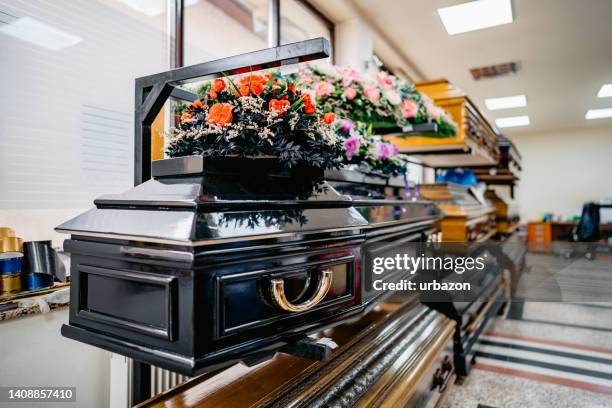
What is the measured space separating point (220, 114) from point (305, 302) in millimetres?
445

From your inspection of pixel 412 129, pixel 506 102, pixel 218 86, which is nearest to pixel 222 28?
pixel 412 129

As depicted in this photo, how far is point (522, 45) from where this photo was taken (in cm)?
453

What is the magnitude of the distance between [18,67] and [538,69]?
6100 millimetres

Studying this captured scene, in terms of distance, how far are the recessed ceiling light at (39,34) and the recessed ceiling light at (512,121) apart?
924 cm

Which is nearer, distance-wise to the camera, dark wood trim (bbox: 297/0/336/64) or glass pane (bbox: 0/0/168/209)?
glass pane (bbox: 0/0/168/209)

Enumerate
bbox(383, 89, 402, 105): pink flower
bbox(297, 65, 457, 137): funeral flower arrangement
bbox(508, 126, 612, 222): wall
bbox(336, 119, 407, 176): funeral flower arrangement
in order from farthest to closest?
bbox(508, 126, 612, 222): wall → bbox(383, 89, 402, 105): pink flower → bbox(297, 65, 457, 137): funeral flower arrangement → bbox(336, 119, 407, 176): funeral flower arrangement

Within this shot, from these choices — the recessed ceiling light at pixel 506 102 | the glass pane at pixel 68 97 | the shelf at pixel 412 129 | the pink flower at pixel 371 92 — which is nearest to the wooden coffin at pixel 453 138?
the shelf at pixel 412 129

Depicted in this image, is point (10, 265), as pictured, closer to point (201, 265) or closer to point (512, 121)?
point (201, 265)

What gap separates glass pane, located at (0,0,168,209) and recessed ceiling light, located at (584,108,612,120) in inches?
377

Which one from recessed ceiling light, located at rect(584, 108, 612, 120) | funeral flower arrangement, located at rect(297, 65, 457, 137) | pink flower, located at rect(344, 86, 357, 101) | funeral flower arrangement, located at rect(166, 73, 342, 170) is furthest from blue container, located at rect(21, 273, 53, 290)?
recessed ceiling light, located at rect(584, 108, 612, 120)

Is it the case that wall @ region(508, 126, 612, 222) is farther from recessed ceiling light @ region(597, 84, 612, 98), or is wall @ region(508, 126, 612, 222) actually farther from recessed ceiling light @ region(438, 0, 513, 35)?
recessed ceiling light @ region(438, 0, 513, 35)

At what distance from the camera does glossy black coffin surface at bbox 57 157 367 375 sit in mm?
640

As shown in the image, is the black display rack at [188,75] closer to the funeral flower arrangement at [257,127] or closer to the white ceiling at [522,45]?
the funeral flower arrangement at [257,127]

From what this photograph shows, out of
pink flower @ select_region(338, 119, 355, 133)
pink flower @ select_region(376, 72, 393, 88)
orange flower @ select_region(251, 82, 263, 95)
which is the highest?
pink flower @ select_region(376, 72, 393, 88)
